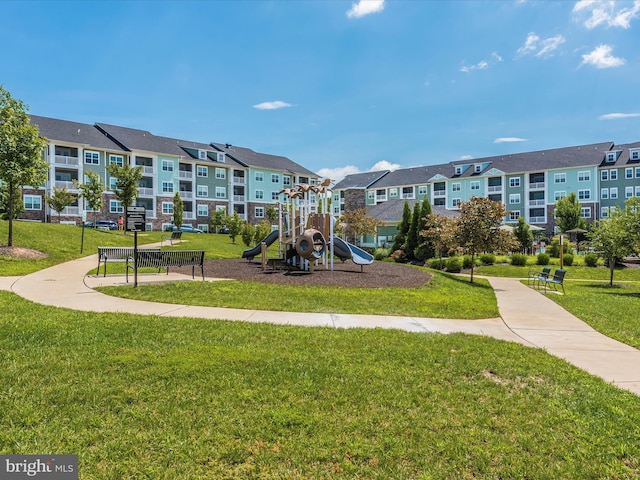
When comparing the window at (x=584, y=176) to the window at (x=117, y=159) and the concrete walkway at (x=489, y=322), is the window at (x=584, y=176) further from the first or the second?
the window at (x=117, y=159)

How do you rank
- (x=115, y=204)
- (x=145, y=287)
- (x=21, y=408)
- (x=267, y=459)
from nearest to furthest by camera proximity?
(x=267, y=459)
(x=21, y=408)
(x=145, y=287)
(x=115, y=204)

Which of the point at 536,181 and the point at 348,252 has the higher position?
the point at 536,181

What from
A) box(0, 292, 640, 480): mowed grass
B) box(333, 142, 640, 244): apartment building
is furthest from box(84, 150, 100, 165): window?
box(0, 292, 640, 480): mowed grass

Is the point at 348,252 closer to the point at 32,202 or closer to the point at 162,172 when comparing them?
the point at 32,202

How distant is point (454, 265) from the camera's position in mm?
26109

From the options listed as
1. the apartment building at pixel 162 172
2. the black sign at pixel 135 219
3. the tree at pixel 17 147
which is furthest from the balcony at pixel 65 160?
the black sign at pixel 135 219

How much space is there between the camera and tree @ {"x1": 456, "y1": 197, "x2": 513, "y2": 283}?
18.0 m

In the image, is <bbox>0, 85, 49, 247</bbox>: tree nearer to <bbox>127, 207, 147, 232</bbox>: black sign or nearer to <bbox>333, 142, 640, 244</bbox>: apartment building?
<bbox>127, 207, 147, 232</bbox>: black sign

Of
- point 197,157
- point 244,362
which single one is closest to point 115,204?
point 197,157

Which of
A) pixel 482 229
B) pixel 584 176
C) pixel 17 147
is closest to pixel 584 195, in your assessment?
pixel 584 176

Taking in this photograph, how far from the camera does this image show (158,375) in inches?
180

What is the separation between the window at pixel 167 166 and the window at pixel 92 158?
8.06m

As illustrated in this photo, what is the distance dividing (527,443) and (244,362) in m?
3.24

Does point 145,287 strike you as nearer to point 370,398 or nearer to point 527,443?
point 370,398
